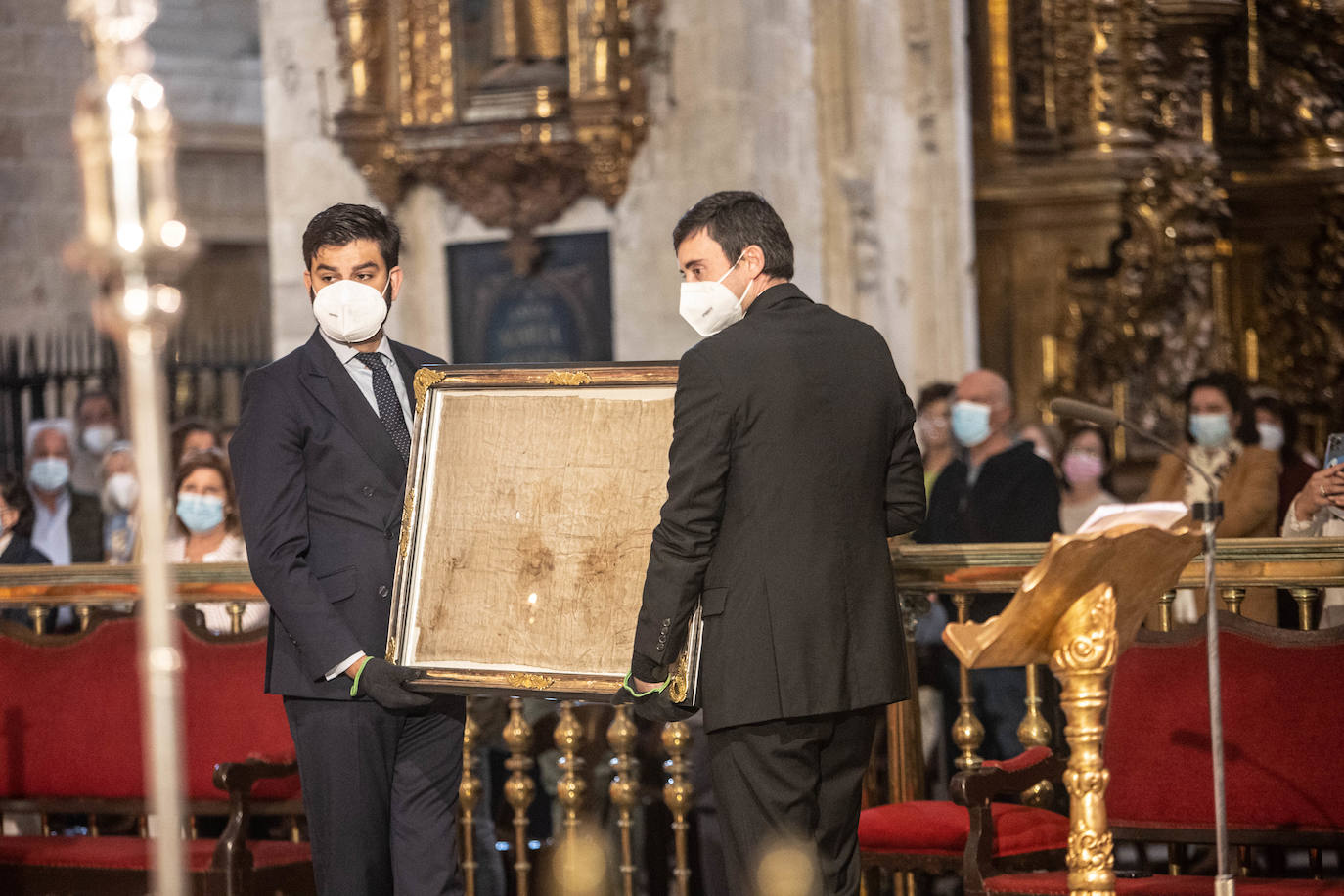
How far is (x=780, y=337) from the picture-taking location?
3.54 metres

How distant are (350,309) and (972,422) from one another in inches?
146

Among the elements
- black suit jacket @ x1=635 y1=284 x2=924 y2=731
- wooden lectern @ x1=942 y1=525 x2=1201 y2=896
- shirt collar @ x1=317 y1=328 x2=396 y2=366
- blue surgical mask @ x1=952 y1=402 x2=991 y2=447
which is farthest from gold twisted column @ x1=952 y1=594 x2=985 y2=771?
blue surgical mask @ x1=952 y1=402 x2=991 y2=447

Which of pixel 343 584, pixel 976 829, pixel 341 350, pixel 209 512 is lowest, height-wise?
pixel 976 829

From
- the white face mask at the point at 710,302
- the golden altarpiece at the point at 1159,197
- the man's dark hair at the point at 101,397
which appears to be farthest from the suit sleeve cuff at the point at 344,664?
the golden altarpiece at the point at 1159,197

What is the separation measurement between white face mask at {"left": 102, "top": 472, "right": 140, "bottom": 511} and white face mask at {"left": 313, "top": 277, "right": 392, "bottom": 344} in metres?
4.99

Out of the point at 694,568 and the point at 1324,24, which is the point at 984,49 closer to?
the point at 1324,24

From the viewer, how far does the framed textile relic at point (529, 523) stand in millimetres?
3891

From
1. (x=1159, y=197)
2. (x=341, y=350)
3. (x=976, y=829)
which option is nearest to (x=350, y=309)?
(x=341, y=350)

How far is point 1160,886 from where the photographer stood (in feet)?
13.6

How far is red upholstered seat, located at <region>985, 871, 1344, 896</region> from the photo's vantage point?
4.02 m

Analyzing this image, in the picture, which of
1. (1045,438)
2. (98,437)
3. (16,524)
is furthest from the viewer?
(98,437)

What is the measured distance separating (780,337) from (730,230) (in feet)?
0.84

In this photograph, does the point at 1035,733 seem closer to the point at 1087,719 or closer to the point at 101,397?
Answer: the point at 1087,719

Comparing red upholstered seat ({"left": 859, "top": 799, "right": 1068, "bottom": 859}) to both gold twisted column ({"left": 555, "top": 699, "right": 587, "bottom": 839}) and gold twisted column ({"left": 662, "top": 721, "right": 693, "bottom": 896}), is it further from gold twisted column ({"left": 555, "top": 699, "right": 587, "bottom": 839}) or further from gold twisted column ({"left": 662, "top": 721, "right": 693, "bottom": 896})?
gold twisted column ({"left": 555, "top": 699, "right": 587, "bottom": 839})
